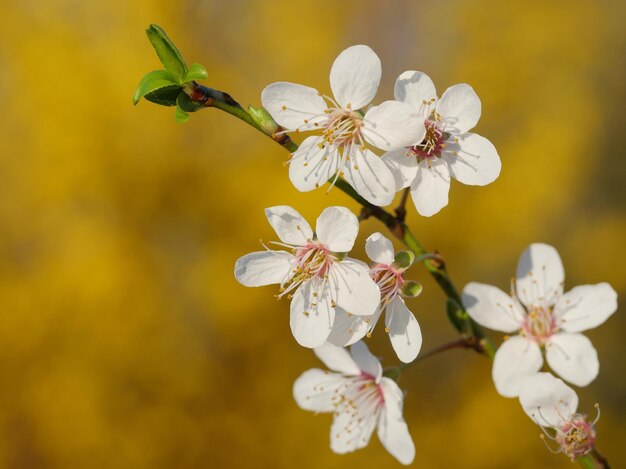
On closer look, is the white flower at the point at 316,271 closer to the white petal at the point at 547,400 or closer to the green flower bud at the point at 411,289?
the green flower bud at the point at 411,289

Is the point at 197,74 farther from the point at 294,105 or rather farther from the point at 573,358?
the point at 573,358

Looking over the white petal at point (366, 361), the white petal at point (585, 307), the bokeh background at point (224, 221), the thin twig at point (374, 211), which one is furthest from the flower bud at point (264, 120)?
the bokeh background at point (224, 221)

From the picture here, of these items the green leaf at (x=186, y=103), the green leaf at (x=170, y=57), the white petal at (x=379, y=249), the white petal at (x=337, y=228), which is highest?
the green leaf at (x=170, y=57)

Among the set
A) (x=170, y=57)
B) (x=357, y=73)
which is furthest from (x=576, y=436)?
(x=170, y=57)

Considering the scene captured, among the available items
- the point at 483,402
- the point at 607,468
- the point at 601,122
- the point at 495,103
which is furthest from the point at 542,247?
the point at 601,122

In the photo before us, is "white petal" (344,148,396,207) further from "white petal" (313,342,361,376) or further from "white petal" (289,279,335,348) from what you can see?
"white petal" (313,342,361,376)

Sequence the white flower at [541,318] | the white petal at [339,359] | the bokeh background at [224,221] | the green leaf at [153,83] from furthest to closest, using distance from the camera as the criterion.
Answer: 1. the bokeh background at [224,221]
2. the white petal at [339,359]
3. the white flower at [541,318]
4. the green leaf at [153,83]

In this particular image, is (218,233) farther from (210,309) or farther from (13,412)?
(13,412)

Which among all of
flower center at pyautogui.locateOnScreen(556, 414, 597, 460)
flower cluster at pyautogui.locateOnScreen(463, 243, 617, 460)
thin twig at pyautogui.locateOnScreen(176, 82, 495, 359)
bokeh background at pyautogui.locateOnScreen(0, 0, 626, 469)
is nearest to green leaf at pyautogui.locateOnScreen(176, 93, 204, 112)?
thin twig at pyautogui.locateOnScreen(176, 82, 495, 359)
